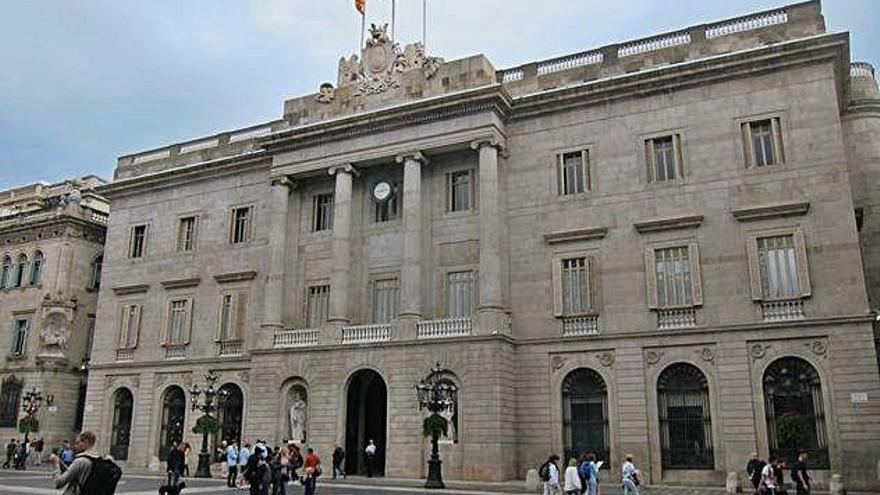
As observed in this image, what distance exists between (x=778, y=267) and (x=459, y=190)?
13.0 meters

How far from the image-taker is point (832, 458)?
81.2ft

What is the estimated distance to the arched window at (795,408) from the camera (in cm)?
2508

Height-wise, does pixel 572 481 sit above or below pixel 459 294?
below

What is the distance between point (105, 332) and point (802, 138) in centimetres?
3395

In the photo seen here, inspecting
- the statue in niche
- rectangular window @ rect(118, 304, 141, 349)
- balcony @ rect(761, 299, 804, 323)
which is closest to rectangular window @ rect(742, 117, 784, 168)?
balcony @ rect(761, 299, 804, 323)

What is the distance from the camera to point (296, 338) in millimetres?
33188

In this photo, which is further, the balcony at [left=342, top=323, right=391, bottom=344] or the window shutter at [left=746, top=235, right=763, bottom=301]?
the balcony at [left=342, top=323, right=391, bottom=344]

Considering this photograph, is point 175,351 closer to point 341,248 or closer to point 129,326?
point 129,326

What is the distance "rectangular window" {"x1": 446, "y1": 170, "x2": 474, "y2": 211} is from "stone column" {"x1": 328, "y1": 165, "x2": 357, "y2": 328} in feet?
14.3

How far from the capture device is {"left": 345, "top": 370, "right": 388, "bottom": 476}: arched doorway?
32094 millimetres

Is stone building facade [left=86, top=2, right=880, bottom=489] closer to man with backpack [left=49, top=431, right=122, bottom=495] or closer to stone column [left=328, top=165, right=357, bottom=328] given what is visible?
stone column [left=328, top=165, right=357, bottom=328]

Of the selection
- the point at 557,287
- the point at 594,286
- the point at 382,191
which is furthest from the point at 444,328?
the point at 382,191

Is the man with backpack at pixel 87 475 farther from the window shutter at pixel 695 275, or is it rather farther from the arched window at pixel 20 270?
the arched window at pixel 20 270

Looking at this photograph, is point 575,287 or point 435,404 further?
point 575,287
